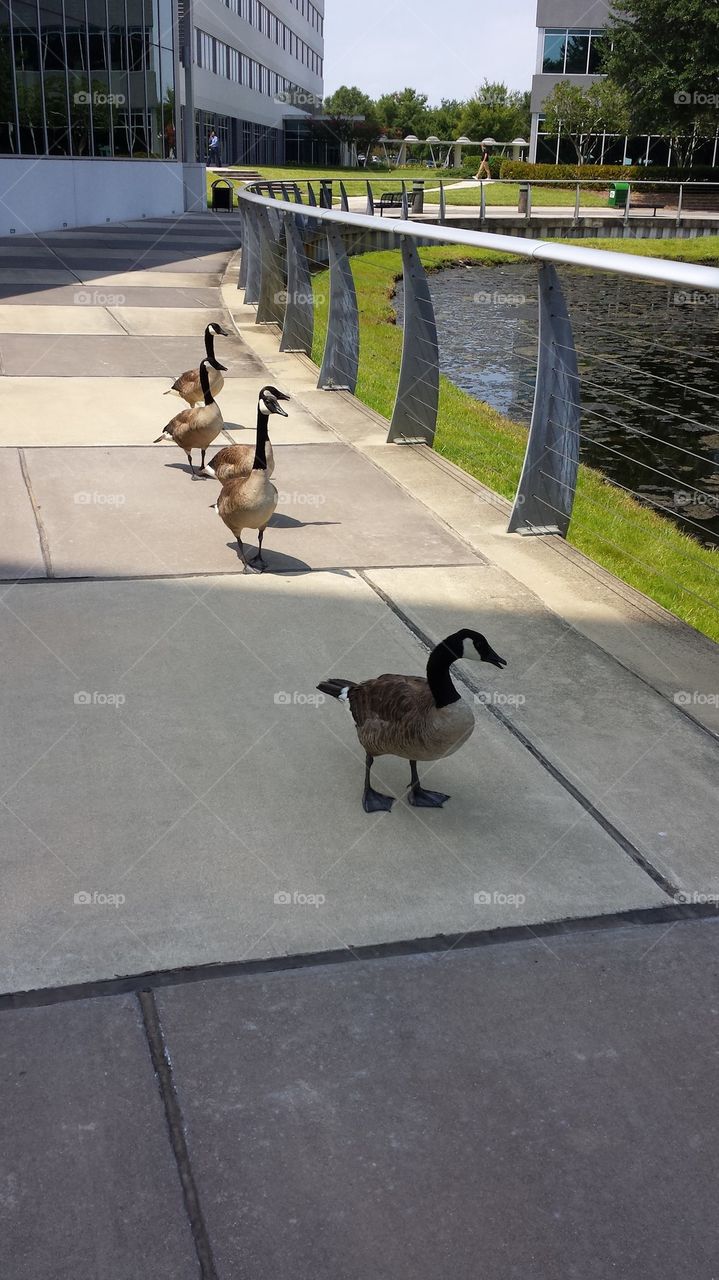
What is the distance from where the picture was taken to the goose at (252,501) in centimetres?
568

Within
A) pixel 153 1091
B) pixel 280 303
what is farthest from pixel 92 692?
pixel 280 303

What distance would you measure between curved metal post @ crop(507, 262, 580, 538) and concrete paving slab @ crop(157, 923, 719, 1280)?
366cm

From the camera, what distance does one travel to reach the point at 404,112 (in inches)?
5153

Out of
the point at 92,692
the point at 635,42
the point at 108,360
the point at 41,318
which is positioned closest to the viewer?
the point at 92,692

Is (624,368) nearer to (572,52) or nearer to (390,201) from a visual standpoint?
(390,201)

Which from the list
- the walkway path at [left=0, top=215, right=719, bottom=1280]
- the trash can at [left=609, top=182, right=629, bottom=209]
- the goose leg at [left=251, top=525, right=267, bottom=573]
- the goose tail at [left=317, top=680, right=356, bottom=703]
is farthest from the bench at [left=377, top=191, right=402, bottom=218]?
the goose tail at [left=317, top=680, right=356, bottom=703]

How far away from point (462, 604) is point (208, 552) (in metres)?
1.53

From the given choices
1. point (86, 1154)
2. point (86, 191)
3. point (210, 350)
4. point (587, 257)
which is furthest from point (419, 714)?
point (86, 191)

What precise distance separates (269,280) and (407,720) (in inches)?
445

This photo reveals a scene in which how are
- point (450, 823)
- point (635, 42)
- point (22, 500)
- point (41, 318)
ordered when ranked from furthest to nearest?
point (635, 42), point (41, 318), point (22, 500), point (450, 823)

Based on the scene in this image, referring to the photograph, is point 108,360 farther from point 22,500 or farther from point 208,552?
point 208,552

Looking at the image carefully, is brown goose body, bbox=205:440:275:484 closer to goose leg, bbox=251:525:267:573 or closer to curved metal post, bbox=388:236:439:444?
goose leg, bbox=251:525:267:573

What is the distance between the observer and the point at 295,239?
1205 cm

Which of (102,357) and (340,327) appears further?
(102,357)
